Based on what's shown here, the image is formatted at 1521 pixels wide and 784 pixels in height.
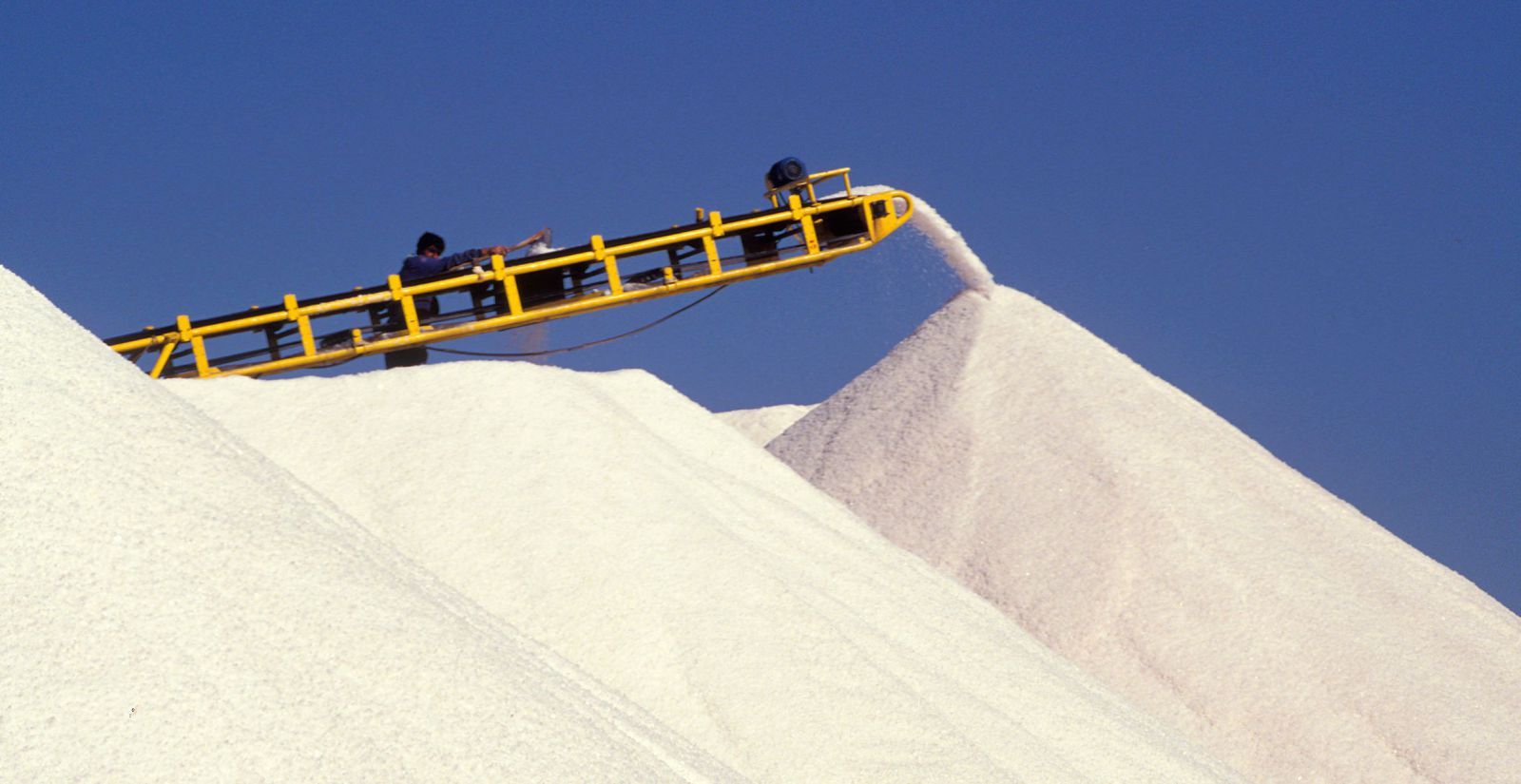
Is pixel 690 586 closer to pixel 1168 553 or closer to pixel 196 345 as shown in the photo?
pixel 196 345

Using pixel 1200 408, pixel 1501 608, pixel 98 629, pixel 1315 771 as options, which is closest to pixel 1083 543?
pixel 1315 771

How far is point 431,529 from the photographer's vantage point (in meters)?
7.31

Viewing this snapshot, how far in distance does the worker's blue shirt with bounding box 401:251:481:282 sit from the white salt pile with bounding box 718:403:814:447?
8621mm

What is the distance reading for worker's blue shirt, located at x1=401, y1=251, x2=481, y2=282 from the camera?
10391 millimetres

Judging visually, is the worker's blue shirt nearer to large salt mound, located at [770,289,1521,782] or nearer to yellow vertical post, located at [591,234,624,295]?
yellow vertical post, located at [591,234,624,295]

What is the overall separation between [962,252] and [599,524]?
24.7ft

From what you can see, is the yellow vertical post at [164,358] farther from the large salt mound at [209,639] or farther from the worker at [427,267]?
the large salt mound at [209,639]

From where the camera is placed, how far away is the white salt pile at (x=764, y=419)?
19.6 metres

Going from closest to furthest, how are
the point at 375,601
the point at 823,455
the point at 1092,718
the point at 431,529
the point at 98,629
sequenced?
the point at 98,629, the point at 375,601, the point at 431,529, the point at 1092,718, the point at 823,455

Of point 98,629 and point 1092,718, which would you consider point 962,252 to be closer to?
point 1092,718

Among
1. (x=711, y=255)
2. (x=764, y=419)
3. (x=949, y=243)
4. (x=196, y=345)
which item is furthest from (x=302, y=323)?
(x=764, y=419)

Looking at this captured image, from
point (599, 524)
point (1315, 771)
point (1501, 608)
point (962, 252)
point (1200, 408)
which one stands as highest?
point (962, 252)

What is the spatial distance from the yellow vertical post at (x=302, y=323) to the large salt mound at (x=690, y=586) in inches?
42.7

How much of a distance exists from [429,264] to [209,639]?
21.3ft
